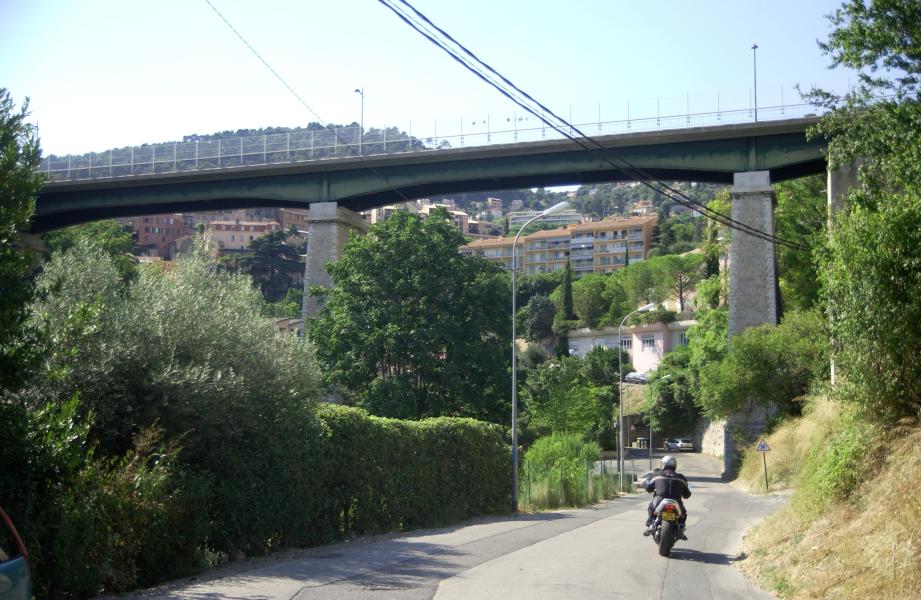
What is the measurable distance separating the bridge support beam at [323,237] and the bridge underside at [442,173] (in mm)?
734

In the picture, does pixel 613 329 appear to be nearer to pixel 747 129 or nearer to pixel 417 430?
pixel 747 129

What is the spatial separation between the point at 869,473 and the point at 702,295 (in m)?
68.9

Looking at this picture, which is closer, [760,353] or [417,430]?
[417,430]

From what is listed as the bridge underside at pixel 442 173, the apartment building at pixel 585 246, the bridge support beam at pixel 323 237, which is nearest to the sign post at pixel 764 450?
the bridge underside at pixel 442 173

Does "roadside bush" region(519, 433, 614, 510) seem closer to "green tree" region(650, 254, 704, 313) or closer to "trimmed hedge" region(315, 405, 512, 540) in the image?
"trimmed hedge" region(315, 405, 512, 540)

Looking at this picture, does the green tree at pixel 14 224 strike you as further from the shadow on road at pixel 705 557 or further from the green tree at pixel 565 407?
the green tree at pixel 565 407

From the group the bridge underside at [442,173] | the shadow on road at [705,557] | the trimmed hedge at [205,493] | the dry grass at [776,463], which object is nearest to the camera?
the trimmed hedge at [205,493]

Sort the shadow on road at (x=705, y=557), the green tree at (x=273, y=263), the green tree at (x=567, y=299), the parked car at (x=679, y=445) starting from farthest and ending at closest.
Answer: the green tree at (x=567, y=299) → the green tree at (x=273, y=263) → the parked car at (x=679, y=445) → the shadow on road at (x=705, y=557)

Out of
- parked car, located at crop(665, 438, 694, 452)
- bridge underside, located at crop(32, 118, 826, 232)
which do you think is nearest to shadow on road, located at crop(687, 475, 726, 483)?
bridge underside, located at crop(32, 118, 826, 232)

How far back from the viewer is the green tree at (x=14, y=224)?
32.5 feet

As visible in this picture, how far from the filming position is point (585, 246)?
186250 mm

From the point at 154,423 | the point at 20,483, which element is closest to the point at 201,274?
the point at 154,423

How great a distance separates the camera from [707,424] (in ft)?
262

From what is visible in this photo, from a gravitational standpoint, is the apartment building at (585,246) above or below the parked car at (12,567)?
above
